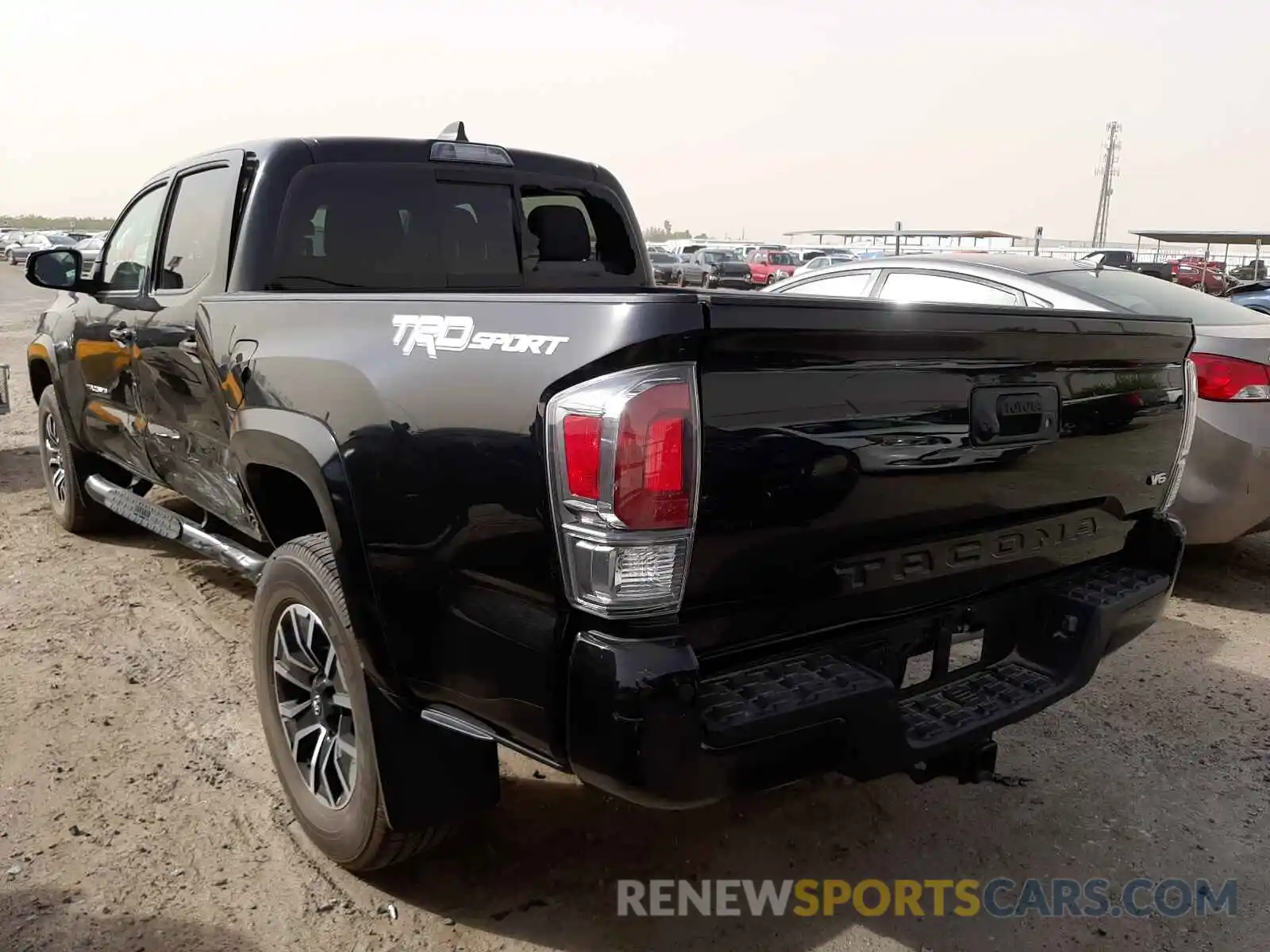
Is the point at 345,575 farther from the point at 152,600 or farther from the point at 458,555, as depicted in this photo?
the point at 152,600

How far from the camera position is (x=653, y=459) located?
1.82 meters

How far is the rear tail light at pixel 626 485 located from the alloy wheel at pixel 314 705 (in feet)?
3.25

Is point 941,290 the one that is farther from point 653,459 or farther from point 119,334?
point 653,459

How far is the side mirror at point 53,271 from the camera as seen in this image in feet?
14.6

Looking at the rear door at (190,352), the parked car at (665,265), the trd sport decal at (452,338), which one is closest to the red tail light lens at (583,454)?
the trd sport decal at (452,338)

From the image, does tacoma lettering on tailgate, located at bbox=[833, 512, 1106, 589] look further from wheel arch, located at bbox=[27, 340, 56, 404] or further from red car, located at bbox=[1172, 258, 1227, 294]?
red car, located at bbox=[1172, 258, 1227, 294]

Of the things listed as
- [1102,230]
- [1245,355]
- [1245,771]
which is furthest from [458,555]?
[1102,230]

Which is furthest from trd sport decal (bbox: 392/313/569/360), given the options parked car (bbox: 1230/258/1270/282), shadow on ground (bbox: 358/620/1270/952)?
parked car (bbox: 1230/258/1270/282)

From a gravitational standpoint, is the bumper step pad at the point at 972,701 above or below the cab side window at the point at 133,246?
below

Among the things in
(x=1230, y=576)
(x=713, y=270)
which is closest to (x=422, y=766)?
(x=1230, y=576)

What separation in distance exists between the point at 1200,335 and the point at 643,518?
429 cm

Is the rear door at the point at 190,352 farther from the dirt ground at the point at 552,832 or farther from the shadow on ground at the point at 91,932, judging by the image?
the shadow on ground at the point at 91,932

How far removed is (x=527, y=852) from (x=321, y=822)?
1.94 ft

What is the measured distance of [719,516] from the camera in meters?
1.93
